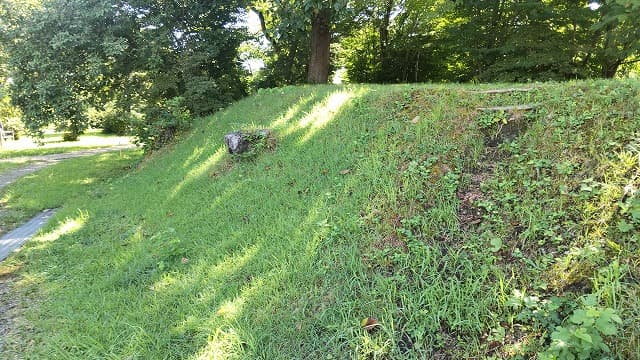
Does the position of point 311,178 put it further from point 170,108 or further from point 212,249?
point 170,108

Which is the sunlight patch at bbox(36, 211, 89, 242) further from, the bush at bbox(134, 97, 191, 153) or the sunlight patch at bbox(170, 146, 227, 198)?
the bush at bbox(134, 97, 191, 153)

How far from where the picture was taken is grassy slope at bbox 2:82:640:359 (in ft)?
6.97

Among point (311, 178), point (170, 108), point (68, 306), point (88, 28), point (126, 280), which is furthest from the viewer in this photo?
point (170, 108)

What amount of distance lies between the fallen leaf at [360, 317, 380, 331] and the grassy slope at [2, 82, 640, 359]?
35 millimetres

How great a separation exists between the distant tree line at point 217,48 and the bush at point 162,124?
33 mm

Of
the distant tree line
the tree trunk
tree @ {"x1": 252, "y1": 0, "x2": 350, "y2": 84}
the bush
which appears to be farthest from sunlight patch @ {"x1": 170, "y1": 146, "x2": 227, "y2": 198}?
→ the tree trunk

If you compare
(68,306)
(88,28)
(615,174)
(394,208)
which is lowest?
Result: (68,306)

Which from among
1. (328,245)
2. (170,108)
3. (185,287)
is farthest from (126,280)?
(170,108)

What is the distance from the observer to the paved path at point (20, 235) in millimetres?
5195

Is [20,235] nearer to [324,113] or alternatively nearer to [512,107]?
[324,113]

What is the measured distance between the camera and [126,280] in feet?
11.7

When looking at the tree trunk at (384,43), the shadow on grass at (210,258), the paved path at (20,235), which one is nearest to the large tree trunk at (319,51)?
the tree trunk at (384,43)

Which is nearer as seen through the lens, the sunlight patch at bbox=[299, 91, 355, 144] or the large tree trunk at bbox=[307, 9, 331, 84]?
the sunlight patch at bbox=[299, 91, 355, 144]

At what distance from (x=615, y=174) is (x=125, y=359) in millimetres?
3545
